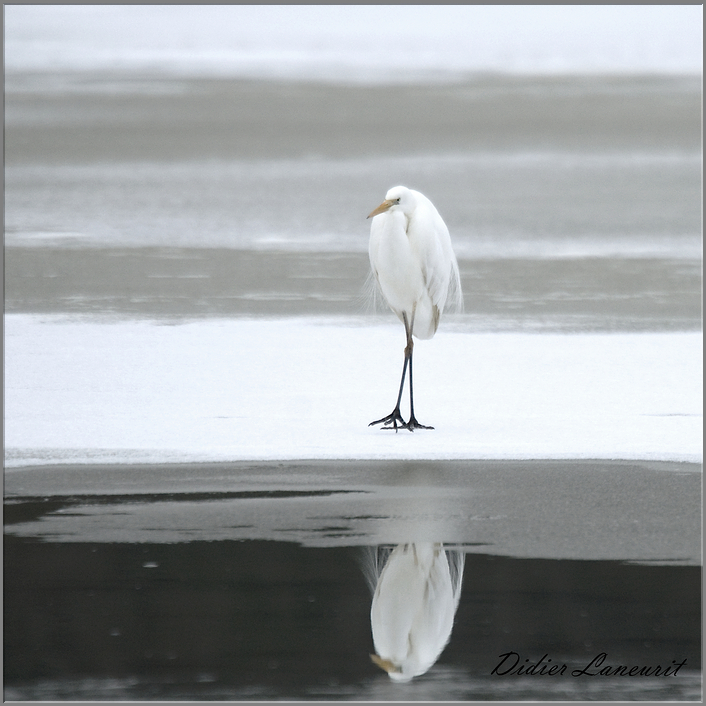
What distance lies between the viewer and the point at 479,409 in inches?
247

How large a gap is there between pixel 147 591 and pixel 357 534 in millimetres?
877

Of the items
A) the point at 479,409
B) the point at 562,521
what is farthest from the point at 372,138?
the point at 562,521

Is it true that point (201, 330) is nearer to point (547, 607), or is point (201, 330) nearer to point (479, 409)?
point (479, 409)

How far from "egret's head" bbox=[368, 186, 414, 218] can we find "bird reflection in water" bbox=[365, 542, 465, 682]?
229 centimetres

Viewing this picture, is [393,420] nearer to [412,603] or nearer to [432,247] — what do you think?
[432,247]

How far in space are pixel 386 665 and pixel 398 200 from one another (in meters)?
3.10

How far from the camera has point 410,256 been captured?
6168 mm

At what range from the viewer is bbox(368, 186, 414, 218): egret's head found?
19.7ft

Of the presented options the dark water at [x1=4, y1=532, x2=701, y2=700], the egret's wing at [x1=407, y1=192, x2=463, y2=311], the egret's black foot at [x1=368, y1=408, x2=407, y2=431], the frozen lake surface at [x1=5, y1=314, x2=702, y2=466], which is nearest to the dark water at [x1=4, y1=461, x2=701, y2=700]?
the dark water at [x1=4, y1=532, x2=701, y2=700]

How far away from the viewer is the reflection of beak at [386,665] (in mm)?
3559

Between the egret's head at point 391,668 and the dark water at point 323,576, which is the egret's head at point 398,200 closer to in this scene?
the dark water at point 323,576

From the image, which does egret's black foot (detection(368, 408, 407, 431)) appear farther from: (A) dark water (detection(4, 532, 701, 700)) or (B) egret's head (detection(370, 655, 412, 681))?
(B) egret's head (detection(370, 655, 412, 681))

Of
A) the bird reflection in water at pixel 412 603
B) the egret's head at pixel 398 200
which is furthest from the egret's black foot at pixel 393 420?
the bird reflection in water at pixel 412 603

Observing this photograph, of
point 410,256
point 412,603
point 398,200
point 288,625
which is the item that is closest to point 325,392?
point 410,256
